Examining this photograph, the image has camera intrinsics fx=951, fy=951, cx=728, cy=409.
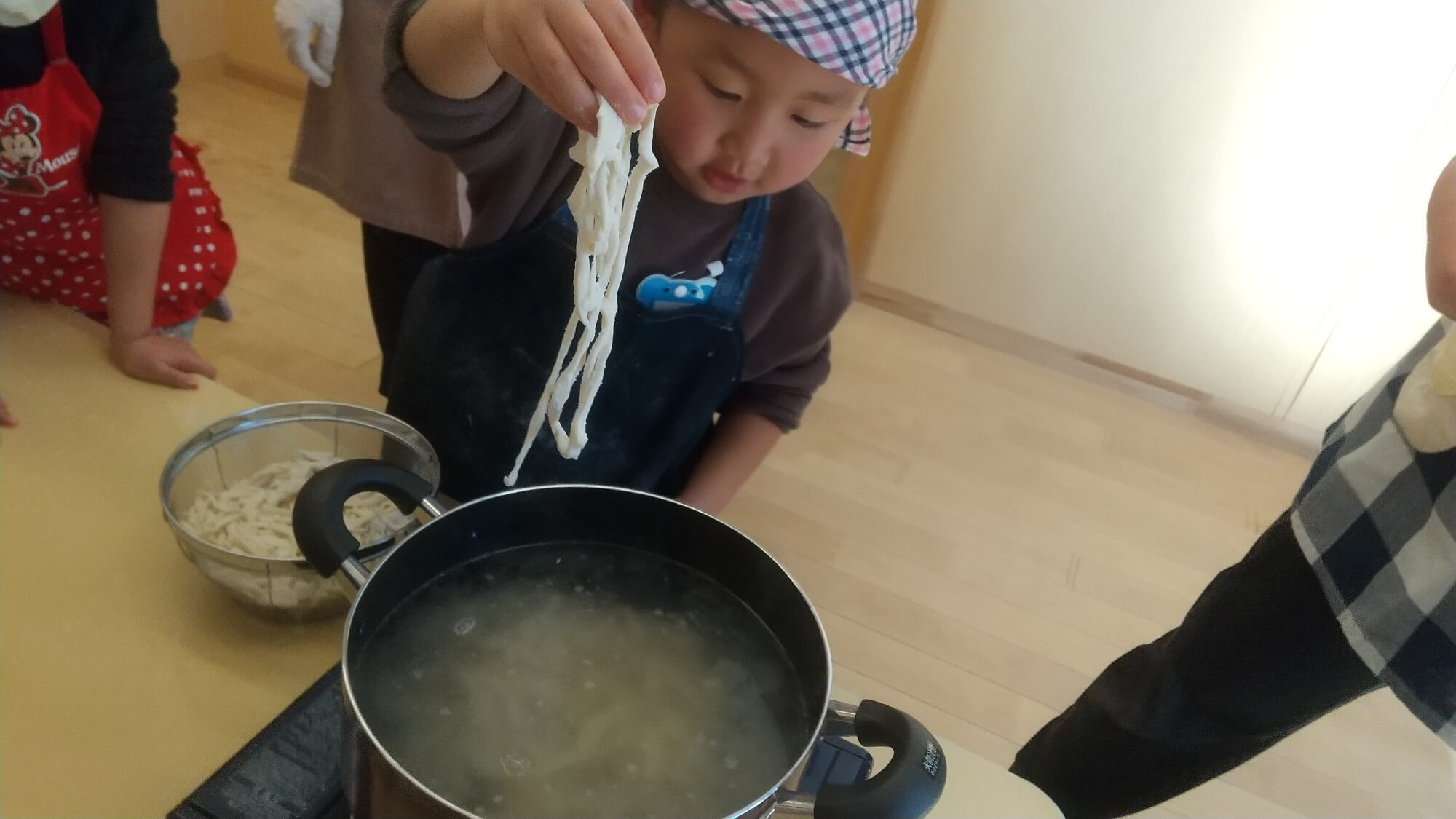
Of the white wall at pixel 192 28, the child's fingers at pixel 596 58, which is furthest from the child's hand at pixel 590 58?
the white wall at pixel 192 28

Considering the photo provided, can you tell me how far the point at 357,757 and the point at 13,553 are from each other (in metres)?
0.33

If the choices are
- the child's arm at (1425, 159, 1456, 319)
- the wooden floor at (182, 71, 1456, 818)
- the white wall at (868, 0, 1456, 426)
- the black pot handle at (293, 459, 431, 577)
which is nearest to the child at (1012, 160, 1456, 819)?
the child's arm at (1425, 159, 1456, 319)

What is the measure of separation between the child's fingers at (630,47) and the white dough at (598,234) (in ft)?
0.05

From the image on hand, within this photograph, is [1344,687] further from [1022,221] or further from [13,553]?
[1022,221]

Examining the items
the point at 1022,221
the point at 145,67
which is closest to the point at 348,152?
the point at 145,67

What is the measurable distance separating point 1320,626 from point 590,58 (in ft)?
2.38

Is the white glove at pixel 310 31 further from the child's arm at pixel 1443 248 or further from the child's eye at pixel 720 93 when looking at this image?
the child's arm at pixel 1443 248

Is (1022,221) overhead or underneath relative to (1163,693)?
underneath

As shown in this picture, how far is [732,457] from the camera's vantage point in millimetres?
957

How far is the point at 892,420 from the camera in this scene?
1956 mm

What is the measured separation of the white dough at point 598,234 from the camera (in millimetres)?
450

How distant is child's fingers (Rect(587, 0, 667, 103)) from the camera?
0.43 m

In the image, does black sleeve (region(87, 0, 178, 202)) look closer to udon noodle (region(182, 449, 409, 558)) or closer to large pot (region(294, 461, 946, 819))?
udon noodle (region(182, 449, 409, 558))

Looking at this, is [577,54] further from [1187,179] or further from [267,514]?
[1187,179]
